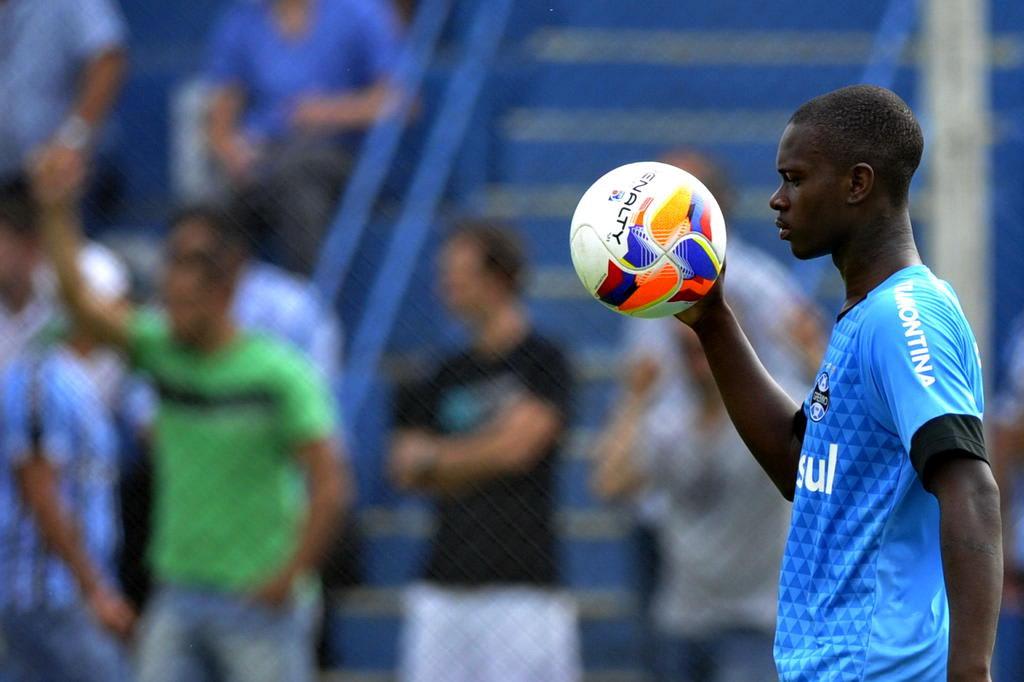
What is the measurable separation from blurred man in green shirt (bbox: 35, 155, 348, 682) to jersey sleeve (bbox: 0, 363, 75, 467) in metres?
0.27

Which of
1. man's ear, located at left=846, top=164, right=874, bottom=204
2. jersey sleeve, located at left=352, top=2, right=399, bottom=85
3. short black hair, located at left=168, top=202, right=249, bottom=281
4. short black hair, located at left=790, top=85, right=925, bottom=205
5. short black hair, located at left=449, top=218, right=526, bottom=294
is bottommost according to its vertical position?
short black hair, located at left=168, top=202, right=249, bottom=281

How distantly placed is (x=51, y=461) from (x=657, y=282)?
3.08 meters

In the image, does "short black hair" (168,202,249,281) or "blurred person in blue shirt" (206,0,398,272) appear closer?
"short black hair" (168,202,249,281)

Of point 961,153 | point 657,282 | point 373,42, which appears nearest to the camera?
point 657,282

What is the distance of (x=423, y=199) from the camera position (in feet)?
21.4

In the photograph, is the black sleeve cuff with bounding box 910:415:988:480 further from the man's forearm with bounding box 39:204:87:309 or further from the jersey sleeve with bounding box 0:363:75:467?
the jersey sleeve with bounding box 0:363:75:467

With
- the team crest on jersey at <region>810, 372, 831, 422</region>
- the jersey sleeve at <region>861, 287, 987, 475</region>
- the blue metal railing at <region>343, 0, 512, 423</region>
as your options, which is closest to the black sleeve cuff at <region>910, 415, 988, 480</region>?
the jersey sleeve at <region>861, 287, 987, 475</region>

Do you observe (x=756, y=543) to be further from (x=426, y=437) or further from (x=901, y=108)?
(x=901, y=108)

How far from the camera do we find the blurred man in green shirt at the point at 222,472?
4.83 m

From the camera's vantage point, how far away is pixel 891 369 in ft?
7.34

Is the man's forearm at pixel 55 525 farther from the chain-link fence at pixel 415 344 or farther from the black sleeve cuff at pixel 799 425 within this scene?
the black sleeve cuff at pixel 799 425

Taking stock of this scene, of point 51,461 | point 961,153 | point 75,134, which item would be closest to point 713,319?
point 961,153

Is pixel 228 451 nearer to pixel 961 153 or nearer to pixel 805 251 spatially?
pixel 961 153

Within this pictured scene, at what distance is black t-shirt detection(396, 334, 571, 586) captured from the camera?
485cm
